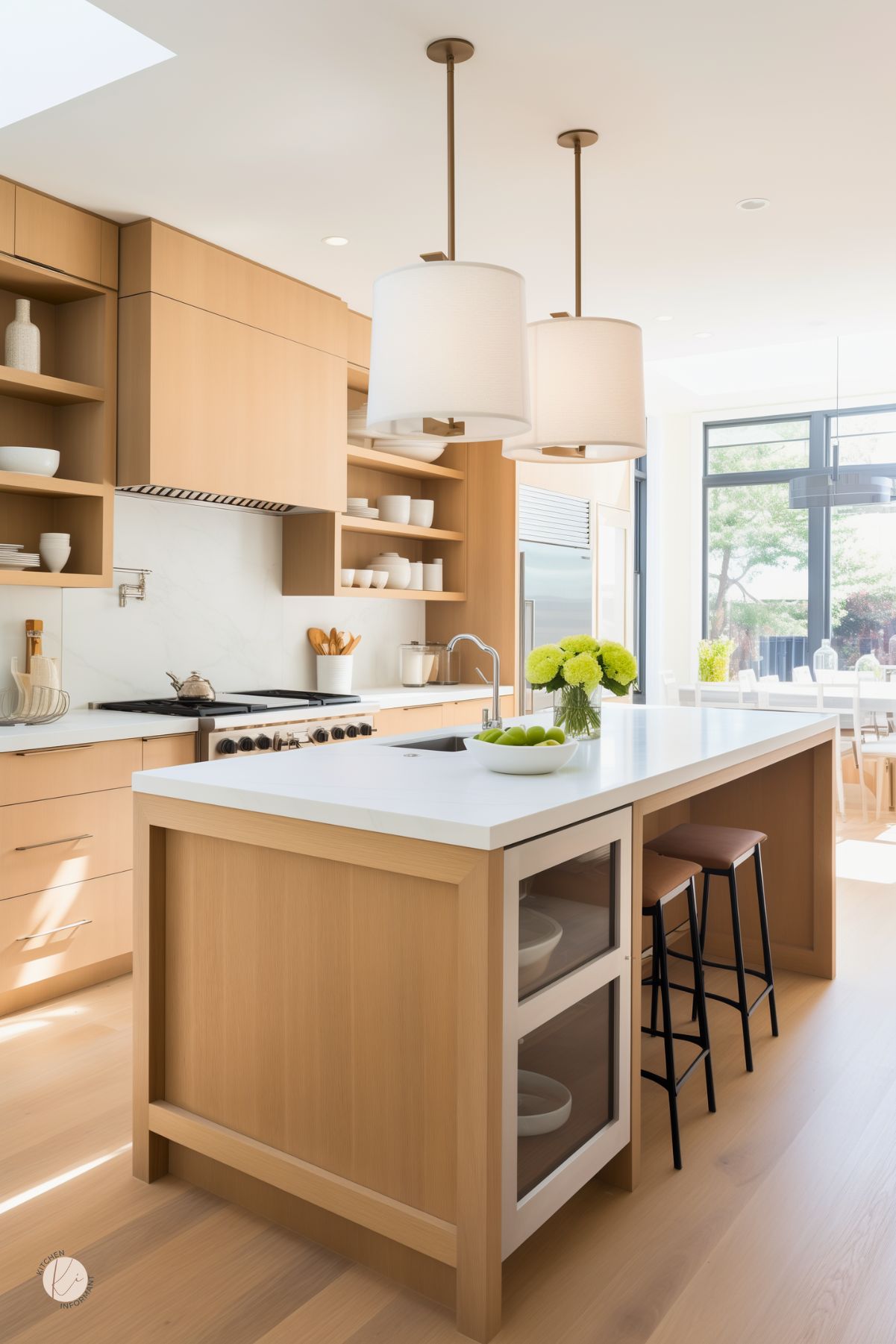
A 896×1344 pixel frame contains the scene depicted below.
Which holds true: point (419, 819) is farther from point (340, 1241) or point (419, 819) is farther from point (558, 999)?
point (340, 1241)

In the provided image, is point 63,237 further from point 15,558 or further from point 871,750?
point 871,750

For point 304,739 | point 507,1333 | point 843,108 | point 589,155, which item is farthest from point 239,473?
point 507,1333

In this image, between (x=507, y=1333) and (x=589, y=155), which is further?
(x=589, y=155)

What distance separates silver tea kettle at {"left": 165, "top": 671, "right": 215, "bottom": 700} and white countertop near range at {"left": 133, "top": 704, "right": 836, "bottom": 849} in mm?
1387

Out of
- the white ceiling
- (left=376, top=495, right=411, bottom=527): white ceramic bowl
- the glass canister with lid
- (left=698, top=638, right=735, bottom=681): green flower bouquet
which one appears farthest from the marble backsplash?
(left=698, top=638, right=735, bottom=681): green flower bouquet

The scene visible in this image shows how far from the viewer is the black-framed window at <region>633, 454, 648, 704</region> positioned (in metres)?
8.90

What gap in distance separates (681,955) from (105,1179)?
7.08 feet

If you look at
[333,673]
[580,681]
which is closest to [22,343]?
[333,673]

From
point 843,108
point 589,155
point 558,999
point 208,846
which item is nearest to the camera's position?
point 558,999

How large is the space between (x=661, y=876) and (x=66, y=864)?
196cm

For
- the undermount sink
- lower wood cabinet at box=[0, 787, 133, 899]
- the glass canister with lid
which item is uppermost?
the glass canister with lid

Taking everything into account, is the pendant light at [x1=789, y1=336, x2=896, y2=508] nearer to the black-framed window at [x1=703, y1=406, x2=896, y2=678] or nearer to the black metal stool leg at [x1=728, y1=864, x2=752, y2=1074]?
the black-framed window at [x1=703, y1=406, x2=896, y2=678]

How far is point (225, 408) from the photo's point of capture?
3963 mm

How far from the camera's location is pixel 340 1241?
197cm
